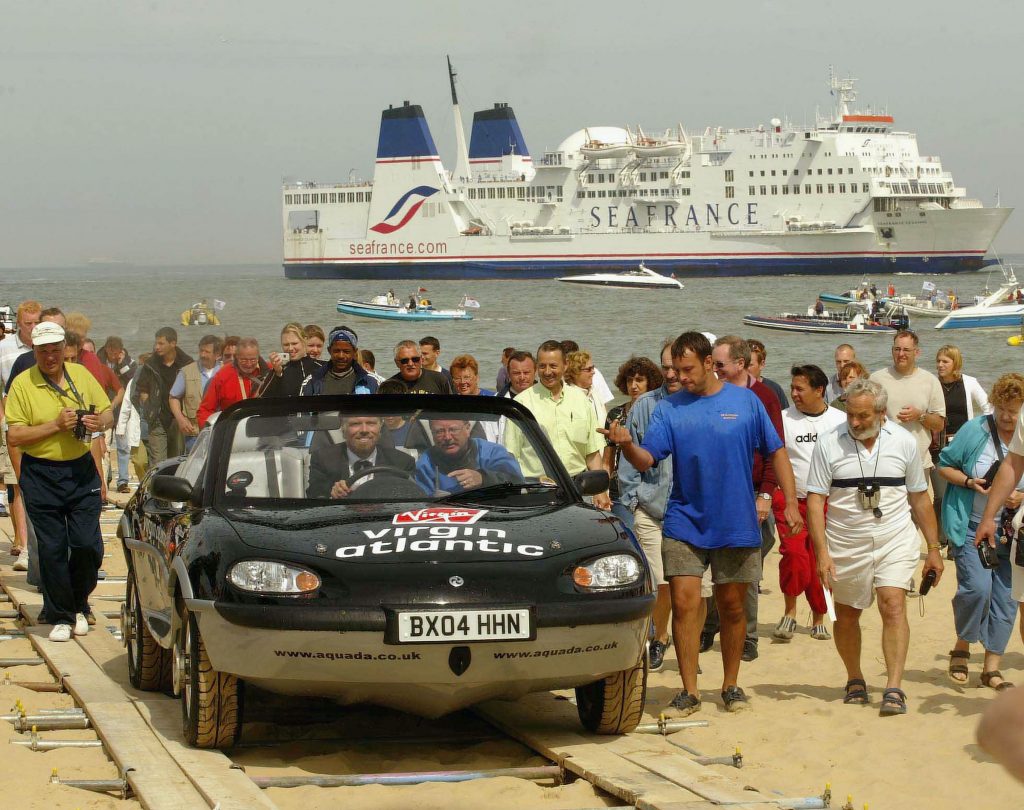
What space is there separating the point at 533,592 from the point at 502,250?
94049 millimetres

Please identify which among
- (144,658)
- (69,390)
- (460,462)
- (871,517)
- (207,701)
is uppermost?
(69,390)

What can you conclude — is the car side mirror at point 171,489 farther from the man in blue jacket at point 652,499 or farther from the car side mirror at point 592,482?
the man in blue jacket at point 652,499

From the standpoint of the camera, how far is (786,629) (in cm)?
800

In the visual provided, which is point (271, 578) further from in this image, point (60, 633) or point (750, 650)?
point (750, 650)

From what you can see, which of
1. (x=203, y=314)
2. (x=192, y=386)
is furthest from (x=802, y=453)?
(x=203, y=314)

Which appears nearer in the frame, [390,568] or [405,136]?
[390,568]

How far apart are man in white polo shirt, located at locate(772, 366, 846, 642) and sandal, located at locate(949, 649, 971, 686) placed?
1.03 metres

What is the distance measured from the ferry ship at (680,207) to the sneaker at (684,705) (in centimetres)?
8736

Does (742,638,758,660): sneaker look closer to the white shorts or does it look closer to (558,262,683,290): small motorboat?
the white shorts

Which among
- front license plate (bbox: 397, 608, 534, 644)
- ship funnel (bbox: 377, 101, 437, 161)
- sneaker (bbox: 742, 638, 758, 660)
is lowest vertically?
sneaker (bbox: 742, 638, 758, 660)

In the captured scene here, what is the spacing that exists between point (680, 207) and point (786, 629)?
3494 inches

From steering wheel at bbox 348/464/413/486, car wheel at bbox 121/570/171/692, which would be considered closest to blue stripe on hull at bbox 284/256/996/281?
car wheel at bbox 121/570/171/692

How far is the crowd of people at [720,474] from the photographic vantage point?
6105mm

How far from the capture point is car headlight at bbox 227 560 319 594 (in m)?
4.76
